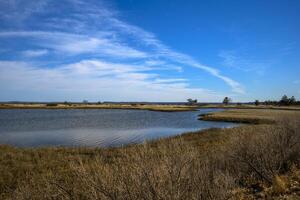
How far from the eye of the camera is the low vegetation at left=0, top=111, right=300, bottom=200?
5527 mm

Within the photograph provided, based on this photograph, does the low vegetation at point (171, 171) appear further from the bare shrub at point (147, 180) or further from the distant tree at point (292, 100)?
the distant tree at point (292, 100)

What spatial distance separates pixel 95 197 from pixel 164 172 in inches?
51.4

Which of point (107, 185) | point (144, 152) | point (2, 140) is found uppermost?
point (144, 152)

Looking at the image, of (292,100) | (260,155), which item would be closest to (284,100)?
(292,100)

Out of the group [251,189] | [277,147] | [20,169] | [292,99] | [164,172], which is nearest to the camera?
[164,172]

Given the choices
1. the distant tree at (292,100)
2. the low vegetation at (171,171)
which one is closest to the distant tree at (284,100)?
the distant tree at (292,100)

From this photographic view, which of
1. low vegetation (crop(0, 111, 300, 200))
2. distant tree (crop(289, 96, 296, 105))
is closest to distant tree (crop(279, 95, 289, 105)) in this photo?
distant tree (crop(289, 96, 296, 105))

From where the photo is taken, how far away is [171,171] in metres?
5.80

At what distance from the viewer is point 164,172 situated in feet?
18.8

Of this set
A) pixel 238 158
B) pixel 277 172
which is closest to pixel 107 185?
pixel 238 158

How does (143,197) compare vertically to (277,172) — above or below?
above

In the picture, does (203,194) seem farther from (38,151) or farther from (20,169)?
(38,151)

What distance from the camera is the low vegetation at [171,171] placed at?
5527 millimetres

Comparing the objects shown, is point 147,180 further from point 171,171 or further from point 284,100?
point 284,100
